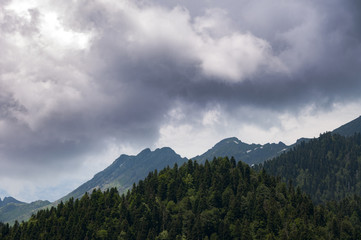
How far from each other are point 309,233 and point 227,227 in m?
40.5

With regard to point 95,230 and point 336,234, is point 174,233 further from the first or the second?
point 336,234

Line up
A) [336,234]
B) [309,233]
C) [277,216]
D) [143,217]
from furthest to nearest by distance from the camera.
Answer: [143,217], [336,234], [277,216], [309,233]

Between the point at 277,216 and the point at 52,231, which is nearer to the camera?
the point at 277,216

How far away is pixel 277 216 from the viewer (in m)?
168

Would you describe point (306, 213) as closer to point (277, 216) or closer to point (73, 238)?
point (277, 216)

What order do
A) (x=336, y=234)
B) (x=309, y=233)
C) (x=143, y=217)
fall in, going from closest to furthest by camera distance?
(x=309, y=233) → (x=336, y=234) → (x=143, y=217)

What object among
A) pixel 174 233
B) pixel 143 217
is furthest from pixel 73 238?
pixel 174 233

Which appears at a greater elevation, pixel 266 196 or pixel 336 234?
pixel 266 196

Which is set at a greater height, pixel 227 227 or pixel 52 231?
pixel 52 231

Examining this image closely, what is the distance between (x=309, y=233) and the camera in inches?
6211

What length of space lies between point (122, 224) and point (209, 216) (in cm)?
5075

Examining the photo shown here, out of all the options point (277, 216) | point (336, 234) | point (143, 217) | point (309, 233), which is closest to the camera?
point (309, 233)

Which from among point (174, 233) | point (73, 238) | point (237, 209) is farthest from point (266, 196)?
point (73, 238)

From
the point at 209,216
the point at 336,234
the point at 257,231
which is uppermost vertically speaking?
the point at 209,216
